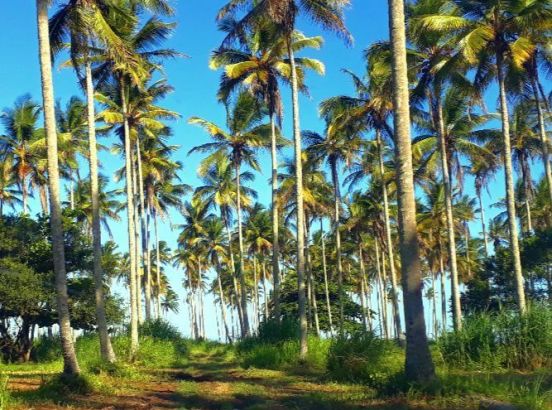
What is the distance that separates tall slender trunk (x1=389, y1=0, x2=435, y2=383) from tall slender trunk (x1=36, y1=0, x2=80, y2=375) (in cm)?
771

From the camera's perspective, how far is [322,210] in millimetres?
42906

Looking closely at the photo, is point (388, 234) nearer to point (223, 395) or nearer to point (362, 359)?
point (362, 359)

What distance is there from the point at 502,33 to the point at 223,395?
14.8 meters

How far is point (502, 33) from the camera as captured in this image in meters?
20.5

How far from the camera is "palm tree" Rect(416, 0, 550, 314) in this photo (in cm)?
1962

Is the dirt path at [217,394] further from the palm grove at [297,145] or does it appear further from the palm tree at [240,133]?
the palm tree at [240,133]

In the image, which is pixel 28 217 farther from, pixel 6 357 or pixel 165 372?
pixel 165 372

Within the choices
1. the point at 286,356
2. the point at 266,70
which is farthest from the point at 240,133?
the point at 286,356

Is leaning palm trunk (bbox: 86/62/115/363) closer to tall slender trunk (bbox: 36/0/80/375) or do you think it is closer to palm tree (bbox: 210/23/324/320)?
tall slender trunk (bbox: 36/0/80/375)

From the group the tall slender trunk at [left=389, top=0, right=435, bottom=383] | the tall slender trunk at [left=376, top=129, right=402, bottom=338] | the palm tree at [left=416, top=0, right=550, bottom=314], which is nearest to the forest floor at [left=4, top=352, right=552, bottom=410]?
the tall slender trunk at [left=389, top=0, right=435, bottom=383]

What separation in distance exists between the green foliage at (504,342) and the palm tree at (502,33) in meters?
4.28

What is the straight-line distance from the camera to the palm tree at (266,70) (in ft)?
81.9

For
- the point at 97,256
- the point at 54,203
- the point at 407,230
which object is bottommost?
the point at 407,230

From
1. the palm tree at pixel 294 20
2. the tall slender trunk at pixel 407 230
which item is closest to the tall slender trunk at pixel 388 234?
the palm tree at pixel 294 20
